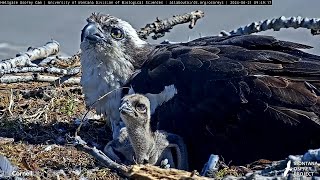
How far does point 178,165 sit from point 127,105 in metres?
0.67

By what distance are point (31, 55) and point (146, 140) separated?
3.01m

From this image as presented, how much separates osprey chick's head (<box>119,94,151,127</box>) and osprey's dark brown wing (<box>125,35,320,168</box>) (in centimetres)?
25

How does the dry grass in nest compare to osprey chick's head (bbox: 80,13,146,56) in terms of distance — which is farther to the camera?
osprey chick's head (bbox: 80,13,146,56)

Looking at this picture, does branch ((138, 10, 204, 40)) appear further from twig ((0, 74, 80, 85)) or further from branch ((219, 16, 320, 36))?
twig ((0, 74, 80, 85))

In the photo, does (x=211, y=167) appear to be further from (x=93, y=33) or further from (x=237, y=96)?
(x=93, y=33)

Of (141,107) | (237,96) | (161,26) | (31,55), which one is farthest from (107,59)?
(161,26)

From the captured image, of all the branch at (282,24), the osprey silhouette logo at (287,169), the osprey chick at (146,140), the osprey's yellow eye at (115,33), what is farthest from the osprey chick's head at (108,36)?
the osprey silhouette logo at (287,169)

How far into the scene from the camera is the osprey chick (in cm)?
647

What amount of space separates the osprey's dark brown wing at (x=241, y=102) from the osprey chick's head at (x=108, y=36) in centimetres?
84

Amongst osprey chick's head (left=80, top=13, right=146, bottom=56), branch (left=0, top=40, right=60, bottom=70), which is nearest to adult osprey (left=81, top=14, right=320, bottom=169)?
osprey chick's head (left=80, top=13, right=146, bottom=56)

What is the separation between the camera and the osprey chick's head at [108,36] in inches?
297

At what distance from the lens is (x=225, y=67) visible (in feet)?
21.4

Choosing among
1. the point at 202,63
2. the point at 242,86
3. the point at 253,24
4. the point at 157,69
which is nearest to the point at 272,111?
the point at 242,86

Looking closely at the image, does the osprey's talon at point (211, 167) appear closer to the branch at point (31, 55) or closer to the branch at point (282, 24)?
the branch at point (282, 24)
